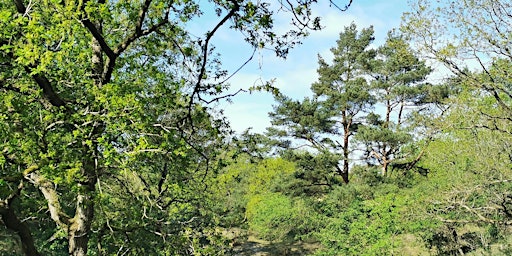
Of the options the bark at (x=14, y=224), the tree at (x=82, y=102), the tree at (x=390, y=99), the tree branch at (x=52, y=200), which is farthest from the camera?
the tree at (x=390, y=99)

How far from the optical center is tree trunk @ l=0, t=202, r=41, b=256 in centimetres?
739

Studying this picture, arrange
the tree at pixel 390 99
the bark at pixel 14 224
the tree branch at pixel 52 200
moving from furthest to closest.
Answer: the tree at pixel 390 99 < the bark at pixel 14 224 < the tree branch at pixel 52 200

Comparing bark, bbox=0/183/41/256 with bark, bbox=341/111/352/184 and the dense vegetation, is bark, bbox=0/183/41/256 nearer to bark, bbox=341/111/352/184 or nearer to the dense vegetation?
the dense vegetation

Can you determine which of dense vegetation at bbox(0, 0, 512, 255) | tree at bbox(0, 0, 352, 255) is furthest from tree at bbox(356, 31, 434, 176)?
tree at bbox(0, 0, 352, 255)

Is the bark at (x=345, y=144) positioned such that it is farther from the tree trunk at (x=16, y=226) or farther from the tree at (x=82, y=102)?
the tree trunk at (x=16, y=226)

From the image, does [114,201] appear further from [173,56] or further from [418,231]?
[418,231]

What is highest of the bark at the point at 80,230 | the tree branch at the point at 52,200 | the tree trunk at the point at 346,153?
the tree trunk at the point at 346,153

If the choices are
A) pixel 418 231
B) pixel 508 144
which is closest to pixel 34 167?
pixel 508 144

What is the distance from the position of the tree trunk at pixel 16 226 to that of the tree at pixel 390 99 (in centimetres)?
1830

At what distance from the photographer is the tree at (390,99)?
23220mm

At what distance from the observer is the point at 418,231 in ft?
70.3

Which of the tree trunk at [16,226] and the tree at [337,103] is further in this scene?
the tree at [337,103]

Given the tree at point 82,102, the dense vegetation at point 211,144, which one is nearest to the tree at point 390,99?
the dense vegetation at point 211,144

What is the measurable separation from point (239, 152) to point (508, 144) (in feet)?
34.0
